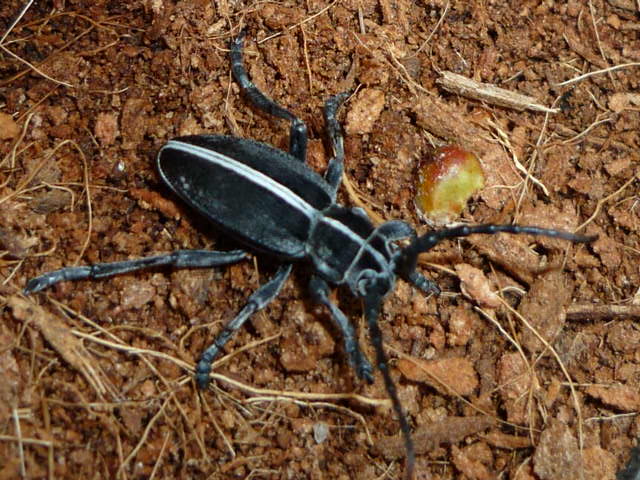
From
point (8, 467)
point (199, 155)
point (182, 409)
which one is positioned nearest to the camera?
point (8, 467)

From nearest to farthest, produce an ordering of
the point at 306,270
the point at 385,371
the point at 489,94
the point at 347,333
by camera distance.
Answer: the point at 385,371 < the point at 347,333 < the point at 306,270 < the point at 489,94

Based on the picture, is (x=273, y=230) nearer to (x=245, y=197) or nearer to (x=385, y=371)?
(x=245, y=197)

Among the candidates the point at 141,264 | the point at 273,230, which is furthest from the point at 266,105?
the point at 141,264

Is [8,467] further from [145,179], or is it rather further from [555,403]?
[555,403]

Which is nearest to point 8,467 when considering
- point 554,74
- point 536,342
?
point 536,342

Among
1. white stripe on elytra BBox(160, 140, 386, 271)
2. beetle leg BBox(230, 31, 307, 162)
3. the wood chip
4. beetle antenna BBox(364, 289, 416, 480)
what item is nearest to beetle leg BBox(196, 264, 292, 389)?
white stripe on elytra BBox(160, 140, 386, 271)

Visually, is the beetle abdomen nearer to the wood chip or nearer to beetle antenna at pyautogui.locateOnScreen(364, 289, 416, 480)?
beetle antenna at pyautogui.locateOnScreen(364, 289, 416, 480)
